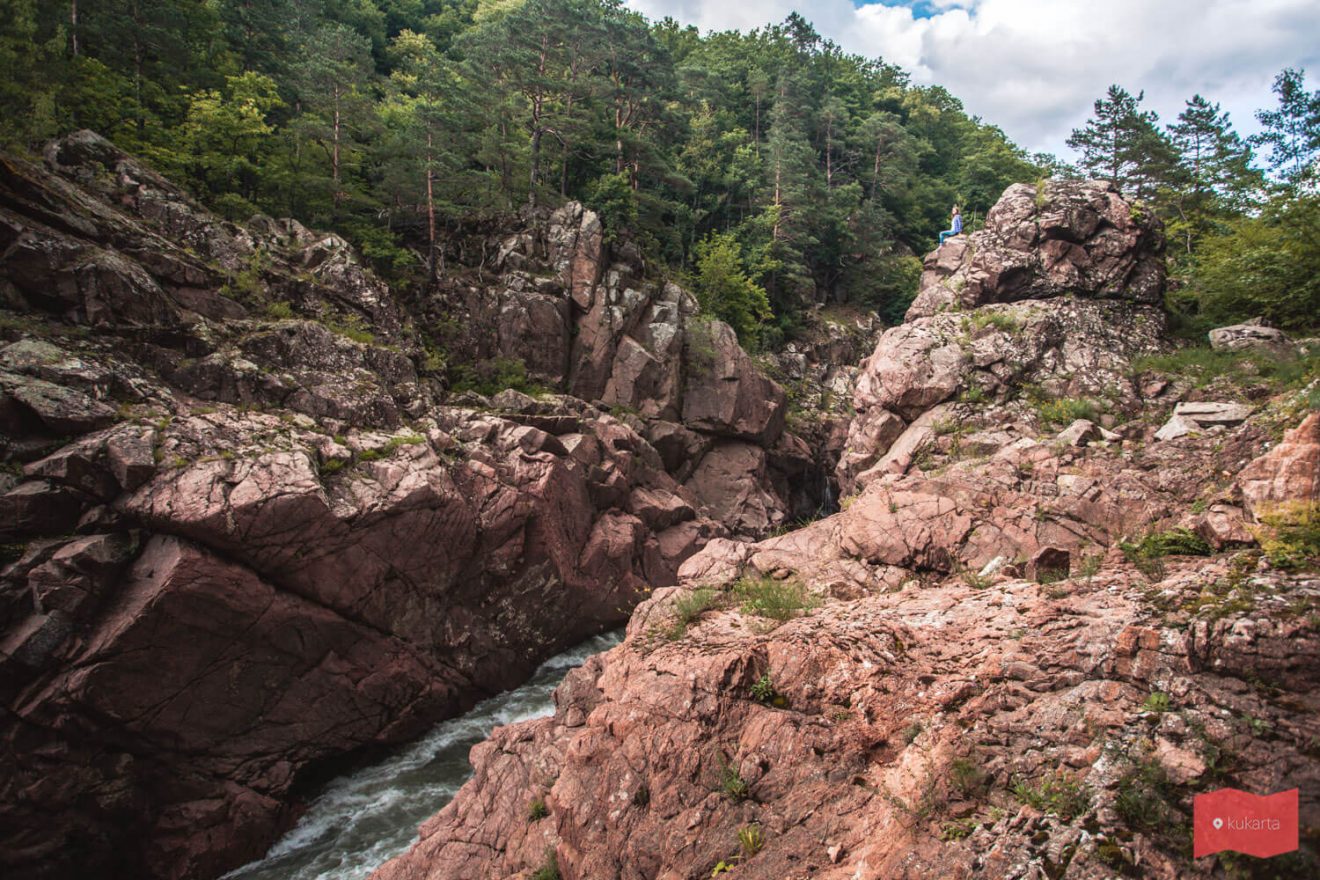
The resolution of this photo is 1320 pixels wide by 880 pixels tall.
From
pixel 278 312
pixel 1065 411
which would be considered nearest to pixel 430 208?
pixel 278 312

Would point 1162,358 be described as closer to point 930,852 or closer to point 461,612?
point 930,852

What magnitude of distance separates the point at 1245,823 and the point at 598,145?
33.1 meters

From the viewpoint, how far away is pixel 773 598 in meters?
8.38

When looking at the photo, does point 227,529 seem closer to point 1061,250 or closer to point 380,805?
point 380,805

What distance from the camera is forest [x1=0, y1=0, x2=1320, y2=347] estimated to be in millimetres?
18812

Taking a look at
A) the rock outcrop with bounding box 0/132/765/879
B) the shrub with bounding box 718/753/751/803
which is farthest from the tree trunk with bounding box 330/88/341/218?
the shrub with bounding box 718/753/751/803

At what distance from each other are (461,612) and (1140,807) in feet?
48.3

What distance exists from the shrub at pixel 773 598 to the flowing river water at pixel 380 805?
7.84 meters

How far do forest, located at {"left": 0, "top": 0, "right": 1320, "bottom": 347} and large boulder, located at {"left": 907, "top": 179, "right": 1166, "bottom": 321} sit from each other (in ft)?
5.16

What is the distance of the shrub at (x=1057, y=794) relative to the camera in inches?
155

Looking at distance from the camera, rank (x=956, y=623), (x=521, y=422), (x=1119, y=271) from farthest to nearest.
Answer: (x=521, y=422), (x=1119, y=271), (x=956, y=623)

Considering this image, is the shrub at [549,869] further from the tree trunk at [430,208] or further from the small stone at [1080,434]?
the tree trunk at [430,208]

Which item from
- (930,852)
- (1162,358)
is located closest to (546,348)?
(1162,358)

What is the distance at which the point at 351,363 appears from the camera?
1745 cm
